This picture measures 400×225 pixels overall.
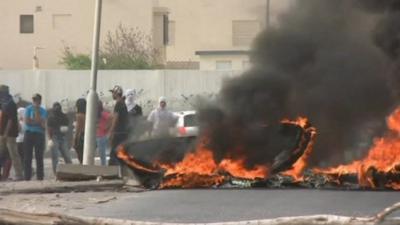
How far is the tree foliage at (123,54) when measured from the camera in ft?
122

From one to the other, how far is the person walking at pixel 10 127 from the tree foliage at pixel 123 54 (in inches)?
819

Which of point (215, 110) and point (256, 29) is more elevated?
point (256, 29)

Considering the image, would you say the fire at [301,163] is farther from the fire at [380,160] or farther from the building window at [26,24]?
the building window at [26,24]

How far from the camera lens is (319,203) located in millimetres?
9414

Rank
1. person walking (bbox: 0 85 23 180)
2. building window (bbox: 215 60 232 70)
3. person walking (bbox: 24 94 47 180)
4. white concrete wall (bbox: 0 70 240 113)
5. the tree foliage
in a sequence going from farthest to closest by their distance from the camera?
the tree foliage < white concrete wall (bbox: 0 70 240 113) < building window (bbox: 215 60 232 70) < person walking (bbox: 0 85 23 180) < person walking (bbox: 24 94 47 180)

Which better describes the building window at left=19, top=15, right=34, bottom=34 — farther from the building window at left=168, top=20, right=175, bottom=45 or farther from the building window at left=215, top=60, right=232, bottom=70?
the building window at left=215, top=60, right=232, bottom=70

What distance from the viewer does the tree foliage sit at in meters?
37.2

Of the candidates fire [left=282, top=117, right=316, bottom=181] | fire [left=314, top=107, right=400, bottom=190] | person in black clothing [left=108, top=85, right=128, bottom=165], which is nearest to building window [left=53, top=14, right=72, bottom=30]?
person in black clothing [left=108, top=85, right=128, bottom=165]

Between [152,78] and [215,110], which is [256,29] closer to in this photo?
[215,110]

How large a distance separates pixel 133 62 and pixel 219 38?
12.2 feet

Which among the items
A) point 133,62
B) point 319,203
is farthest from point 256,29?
point 133,62

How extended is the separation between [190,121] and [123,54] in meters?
25.2

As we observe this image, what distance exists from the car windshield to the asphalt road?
215 centimetres

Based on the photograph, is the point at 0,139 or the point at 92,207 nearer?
the point at 92,207
